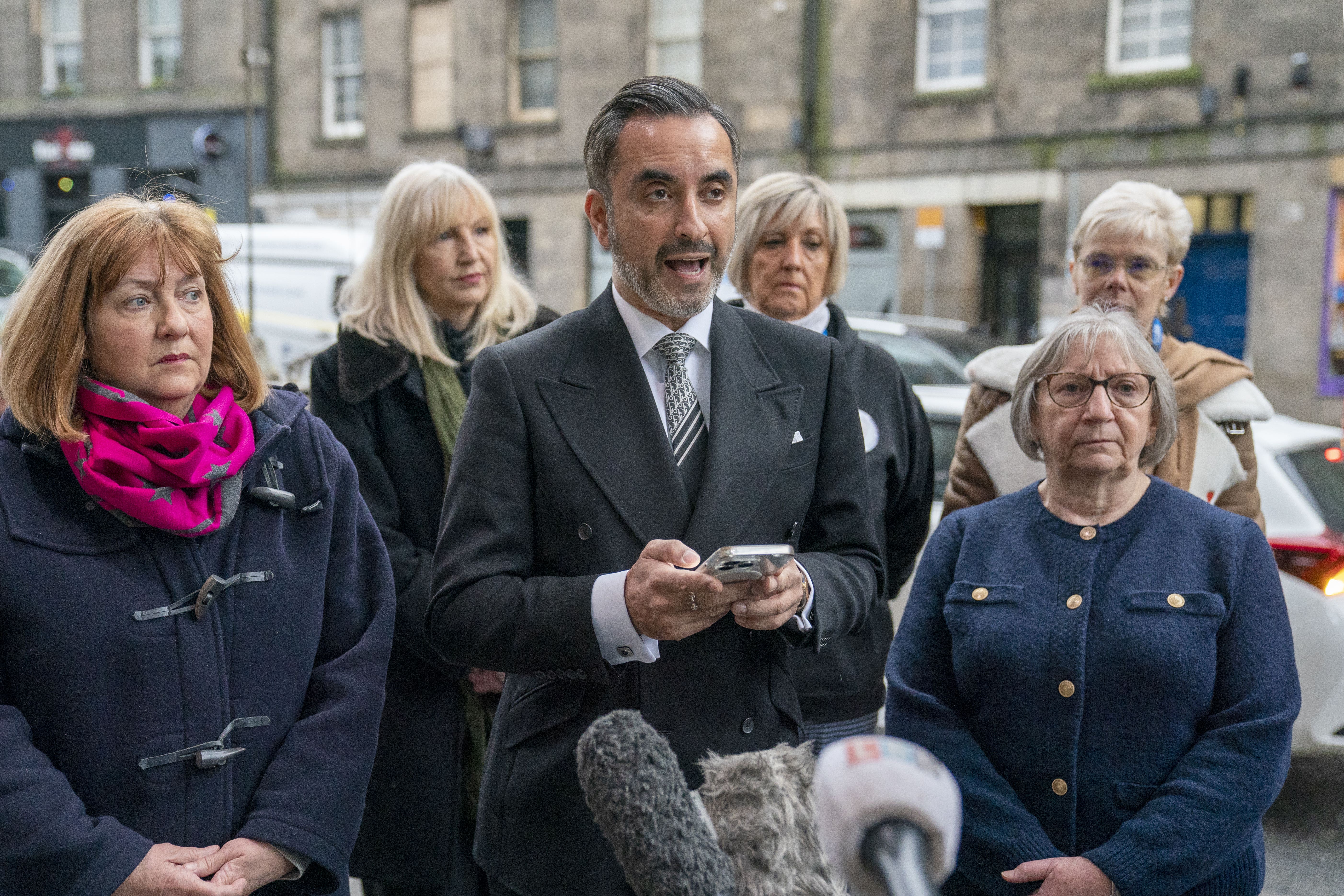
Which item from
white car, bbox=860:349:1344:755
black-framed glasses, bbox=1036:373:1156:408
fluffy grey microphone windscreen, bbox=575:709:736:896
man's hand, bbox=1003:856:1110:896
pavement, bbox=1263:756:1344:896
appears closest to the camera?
fluffy grey microphone windscreen, bbox=575:709:736:896

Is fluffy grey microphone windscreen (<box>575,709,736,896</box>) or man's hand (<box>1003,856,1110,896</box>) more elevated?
fluffy grey microphone windscreen (<box>575,709,736,896</box>)

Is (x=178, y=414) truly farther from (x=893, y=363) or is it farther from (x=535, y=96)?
(x=535, y=96)

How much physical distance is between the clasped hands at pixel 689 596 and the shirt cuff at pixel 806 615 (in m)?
0.07

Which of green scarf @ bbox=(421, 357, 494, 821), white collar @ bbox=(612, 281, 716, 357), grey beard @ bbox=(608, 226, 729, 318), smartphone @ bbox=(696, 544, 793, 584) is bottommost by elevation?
green scarf @ bbox=(421, 357, 494, 821)

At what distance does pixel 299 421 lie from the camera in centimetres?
253

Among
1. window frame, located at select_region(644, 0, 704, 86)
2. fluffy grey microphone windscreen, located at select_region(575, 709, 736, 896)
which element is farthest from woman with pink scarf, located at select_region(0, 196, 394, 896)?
window frame, located at select_region(644, 0, 704, 86)

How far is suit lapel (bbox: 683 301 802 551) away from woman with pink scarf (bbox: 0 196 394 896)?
780 mm

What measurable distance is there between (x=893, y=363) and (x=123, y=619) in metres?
2.18

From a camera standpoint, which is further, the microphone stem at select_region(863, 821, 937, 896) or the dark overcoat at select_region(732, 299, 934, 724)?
the dark overcoat at select_region(732, 299, 934, 724)

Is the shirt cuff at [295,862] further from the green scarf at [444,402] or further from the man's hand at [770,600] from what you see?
the green scarf at [444,402]

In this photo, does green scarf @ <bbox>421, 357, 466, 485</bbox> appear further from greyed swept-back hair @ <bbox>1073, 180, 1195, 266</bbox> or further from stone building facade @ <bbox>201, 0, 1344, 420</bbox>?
stone building facade @ <bbox>201, 0, 1344, 420</bbox>

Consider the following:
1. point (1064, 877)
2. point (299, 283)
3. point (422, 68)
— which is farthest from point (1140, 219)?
point (422, 68)

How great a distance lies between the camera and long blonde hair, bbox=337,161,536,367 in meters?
3.57

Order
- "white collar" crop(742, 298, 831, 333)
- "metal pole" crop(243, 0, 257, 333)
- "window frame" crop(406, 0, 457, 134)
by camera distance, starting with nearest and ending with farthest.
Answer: "white collar" crop(742, 298, 831, 333)
"metal pole" crop(243, 0, 257, 333)
"window frame" crop(406, 0, 457, 134)
